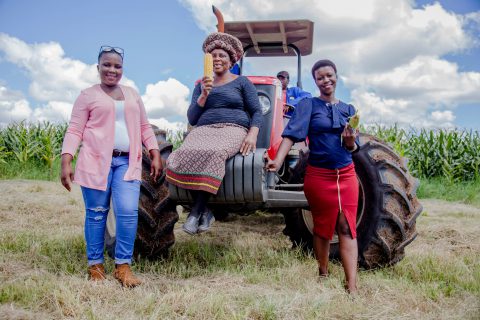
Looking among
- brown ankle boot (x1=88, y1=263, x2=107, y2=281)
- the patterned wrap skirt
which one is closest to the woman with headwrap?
the patterned wrap skirt

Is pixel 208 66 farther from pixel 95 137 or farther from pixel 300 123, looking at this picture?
pixel 95 137

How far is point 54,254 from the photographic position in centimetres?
389

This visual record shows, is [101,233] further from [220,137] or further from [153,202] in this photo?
[220,137]

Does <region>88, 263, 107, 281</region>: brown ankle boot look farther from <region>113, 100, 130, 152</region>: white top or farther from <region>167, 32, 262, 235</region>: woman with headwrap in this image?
<region>113, 100, 130, 152</region>: white top

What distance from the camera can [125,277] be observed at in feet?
10.3

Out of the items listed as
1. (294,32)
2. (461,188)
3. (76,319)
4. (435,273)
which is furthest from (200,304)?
(461,188)

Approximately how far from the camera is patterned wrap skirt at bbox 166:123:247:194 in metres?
3.19

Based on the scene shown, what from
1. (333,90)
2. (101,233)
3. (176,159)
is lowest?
(101,233)

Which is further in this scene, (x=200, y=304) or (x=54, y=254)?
(x=54, y=254)

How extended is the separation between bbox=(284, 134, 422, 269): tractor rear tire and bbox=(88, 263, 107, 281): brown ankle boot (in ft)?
6.49

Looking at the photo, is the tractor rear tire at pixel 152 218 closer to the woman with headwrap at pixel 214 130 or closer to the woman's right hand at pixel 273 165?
the woman with headwrap at pixel 214 130

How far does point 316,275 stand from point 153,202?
54.3 inches

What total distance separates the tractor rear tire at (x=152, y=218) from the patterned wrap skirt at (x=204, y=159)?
15.7 inches

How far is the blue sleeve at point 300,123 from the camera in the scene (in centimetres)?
313
